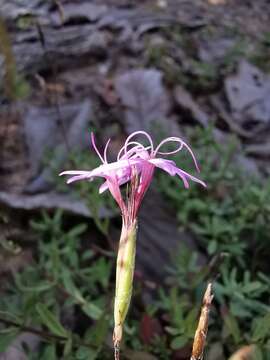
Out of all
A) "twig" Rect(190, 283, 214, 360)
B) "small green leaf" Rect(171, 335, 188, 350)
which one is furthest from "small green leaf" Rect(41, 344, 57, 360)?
"twig" Rect(190, 283, 214, 360)

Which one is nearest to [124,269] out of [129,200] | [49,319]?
[129,200]

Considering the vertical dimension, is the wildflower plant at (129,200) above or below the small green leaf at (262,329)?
above

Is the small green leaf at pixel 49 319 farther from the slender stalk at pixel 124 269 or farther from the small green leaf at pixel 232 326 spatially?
the small green leaf at pixel 232 326

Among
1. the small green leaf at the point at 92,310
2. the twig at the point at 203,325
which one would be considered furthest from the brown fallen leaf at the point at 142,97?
the twig at the point at 203,325

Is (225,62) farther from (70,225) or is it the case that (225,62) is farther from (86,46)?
(70,225)

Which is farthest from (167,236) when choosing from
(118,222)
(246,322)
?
(246,322)

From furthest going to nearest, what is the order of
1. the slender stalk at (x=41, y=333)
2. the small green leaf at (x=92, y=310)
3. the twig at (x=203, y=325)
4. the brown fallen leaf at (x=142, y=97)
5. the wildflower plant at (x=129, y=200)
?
the brown fallen leaf at (x=142, y=97)
the small green leaf at (x=92, y=310)
the slender stalk at (x=41, y=333)
the wildflower plant at (x=129, y=200)
the twig at (x=203, y=325)

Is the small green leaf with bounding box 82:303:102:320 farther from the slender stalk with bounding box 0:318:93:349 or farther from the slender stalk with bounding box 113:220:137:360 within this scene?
the slender stalk with bounding box 113:220:137:360

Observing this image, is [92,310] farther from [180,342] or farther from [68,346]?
[180,342]
